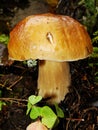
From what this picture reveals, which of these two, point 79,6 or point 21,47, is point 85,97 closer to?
point 21,47

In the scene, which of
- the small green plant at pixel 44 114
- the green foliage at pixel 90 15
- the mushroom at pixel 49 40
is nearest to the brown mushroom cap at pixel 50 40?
the mushroom at pixel 49 40

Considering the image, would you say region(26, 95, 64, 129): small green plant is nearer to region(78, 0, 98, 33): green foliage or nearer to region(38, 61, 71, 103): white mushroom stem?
region(38, 61, 71, 103): white mushroom stem

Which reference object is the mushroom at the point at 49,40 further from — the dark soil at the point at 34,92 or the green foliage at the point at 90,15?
the green foliage at the point at 90,15

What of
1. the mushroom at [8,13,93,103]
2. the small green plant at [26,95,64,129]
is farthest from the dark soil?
the mushroom at [8,13,93,103]

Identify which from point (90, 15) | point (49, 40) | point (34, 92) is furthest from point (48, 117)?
point (90, 15)

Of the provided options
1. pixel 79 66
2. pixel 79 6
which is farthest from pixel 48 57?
pixel 79 6
